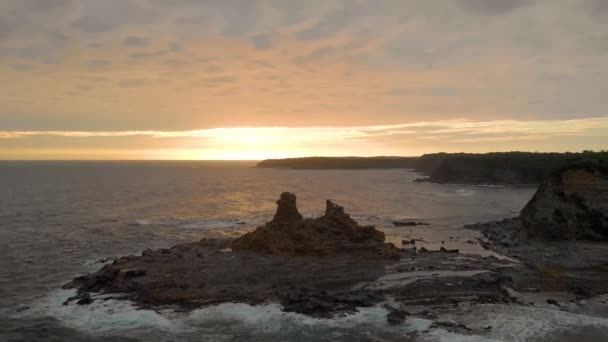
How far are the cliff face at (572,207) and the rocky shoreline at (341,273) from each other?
28 centimetres

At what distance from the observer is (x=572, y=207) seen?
4909 centimetres

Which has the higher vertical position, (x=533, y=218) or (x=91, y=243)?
(x=533, y=218)

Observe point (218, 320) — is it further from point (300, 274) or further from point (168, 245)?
point (168, 245)

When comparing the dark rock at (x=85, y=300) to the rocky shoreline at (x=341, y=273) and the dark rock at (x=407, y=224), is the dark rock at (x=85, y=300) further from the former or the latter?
the dark rock at (x=407, y=224)

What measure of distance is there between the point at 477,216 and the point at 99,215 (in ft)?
188

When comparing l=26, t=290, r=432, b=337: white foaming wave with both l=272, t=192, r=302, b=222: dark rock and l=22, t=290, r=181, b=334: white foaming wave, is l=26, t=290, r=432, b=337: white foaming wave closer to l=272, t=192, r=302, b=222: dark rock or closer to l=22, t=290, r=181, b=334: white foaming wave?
l=22, t=290, r=181, b=334: white foaming wave

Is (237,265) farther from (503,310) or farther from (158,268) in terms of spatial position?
(503,310)

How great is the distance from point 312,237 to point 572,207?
26628 mm

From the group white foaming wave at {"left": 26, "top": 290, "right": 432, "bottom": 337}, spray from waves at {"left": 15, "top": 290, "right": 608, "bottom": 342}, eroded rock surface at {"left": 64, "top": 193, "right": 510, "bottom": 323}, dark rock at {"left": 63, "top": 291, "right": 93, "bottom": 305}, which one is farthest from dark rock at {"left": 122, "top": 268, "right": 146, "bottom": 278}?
spray from waves at {"left": 15, "top": 290, "right": 608, "bottom": 342}

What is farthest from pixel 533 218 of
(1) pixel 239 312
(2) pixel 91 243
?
(2) pixel 91 243

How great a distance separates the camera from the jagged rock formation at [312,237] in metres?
42.0

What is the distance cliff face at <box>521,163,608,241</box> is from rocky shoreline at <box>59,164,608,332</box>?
0.91 feet

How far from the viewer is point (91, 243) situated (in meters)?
51.8

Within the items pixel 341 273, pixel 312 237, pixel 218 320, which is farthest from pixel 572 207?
pixel 218 320
